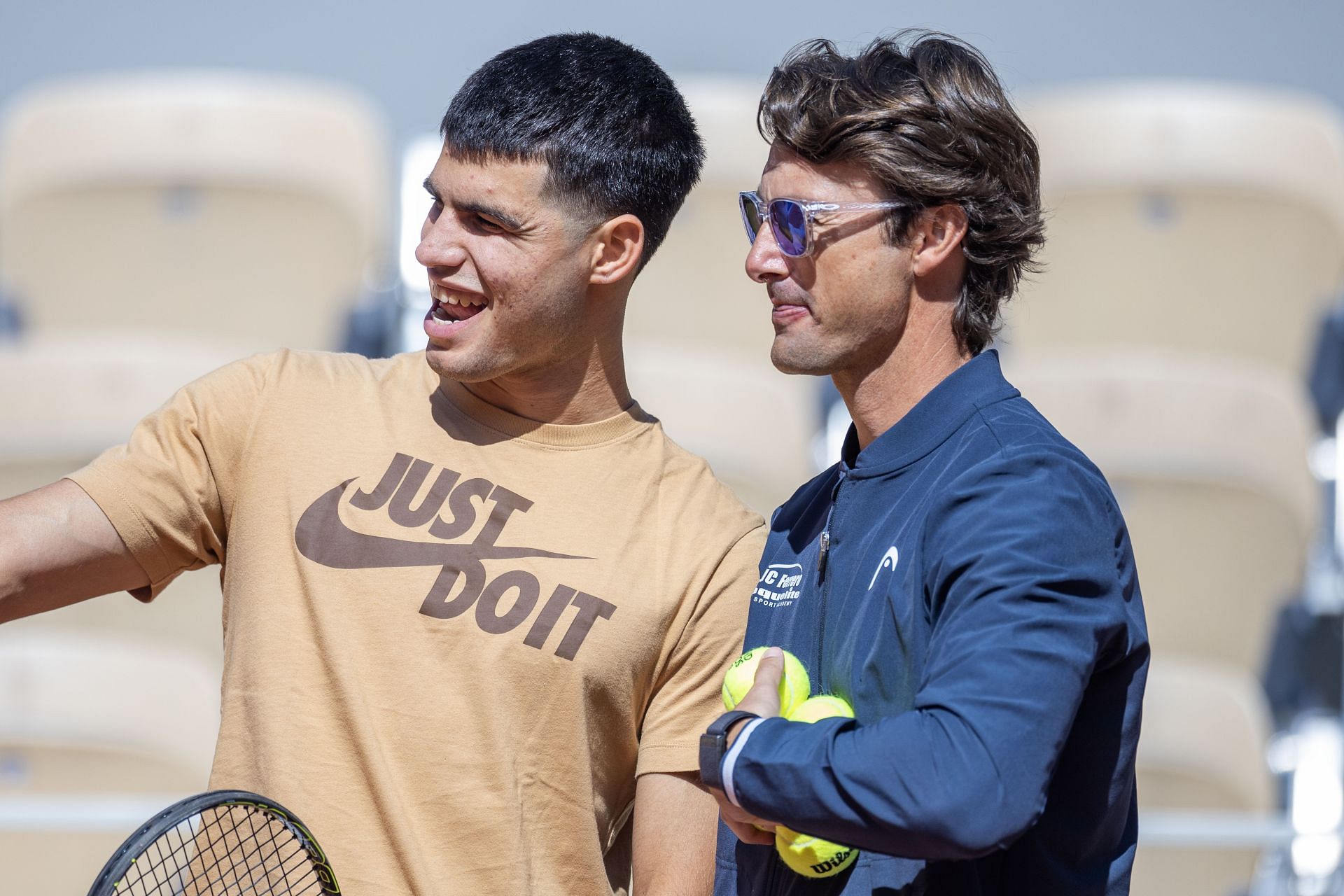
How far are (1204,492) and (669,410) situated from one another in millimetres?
1299

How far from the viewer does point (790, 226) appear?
1449 mm

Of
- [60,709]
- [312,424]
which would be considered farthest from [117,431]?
[312,424]

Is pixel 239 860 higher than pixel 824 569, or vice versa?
pixel 824 569

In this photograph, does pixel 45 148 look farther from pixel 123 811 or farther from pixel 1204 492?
pixel 1204 492

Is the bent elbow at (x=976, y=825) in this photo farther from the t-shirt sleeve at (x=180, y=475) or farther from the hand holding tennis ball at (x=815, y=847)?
the t-shirt sleeve at (x=180, y=475)

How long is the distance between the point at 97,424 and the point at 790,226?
248 cm

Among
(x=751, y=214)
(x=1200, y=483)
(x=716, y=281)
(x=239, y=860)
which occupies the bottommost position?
(x=1200, y=483)

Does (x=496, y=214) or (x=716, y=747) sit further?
(x=496, y=214)

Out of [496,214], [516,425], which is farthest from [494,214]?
[516,425]

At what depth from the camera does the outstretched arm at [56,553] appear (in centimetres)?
151

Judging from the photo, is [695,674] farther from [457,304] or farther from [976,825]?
[976,825]

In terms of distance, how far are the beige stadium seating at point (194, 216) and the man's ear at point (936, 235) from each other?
2.86 meters

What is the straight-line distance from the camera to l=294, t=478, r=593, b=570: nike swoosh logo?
161cm

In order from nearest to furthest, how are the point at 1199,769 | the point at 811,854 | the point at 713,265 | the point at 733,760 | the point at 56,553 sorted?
the point at 733,760 < the point at 811,854 < the point at 56,553 < the point at 1199,769 < the point at 713,265
